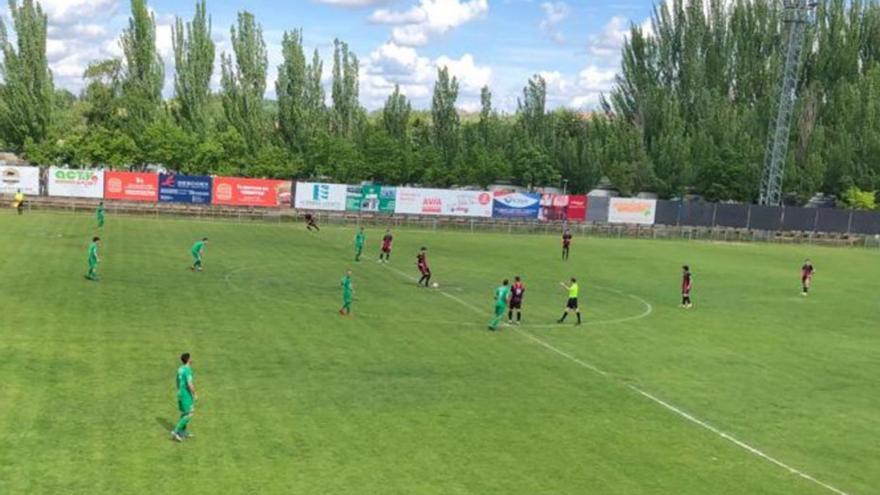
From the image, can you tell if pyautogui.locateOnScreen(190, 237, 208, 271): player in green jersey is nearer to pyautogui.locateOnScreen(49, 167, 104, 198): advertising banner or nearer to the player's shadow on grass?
the player's shadow on grass

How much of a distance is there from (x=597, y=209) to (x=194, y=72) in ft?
148

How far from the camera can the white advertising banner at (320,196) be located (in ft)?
232

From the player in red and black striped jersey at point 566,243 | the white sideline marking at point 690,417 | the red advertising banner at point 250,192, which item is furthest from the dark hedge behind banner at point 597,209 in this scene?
the white sideline marking at point 690,417

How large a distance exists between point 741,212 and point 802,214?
648cm

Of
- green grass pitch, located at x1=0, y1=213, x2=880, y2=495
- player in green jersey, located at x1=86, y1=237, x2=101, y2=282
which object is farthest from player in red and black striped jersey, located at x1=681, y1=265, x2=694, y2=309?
player in green jersey, located at x1=86, y1=237, x2=101, y2=282

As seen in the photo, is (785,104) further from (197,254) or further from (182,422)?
(182,422)

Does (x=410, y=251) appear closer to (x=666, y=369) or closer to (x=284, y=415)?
(x=666, y=369)

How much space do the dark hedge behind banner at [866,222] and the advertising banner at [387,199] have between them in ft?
158

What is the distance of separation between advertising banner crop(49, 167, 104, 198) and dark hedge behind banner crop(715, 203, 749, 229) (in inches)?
2280

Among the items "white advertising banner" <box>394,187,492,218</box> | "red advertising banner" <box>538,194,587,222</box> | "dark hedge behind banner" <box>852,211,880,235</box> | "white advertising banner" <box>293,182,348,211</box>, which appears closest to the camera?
"white advertising banner" <box>293,182,348,211</box>

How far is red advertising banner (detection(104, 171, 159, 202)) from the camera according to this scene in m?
65.5

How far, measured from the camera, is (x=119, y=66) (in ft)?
302

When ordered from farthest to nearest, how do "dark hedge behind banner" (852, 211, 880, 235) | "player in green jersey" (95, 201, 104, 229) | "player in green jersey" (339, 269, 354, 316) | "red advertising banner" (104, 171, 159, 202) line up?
"dark hedge behind banner" (852, 211, 880, 235), "red advertising banner" (104, 171, 159, 202), "player in green jersey" (95, 201, 104, 229), "player in green jersey" (339, 269, 354, 316)

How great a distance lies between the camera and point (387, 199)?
73.2m
